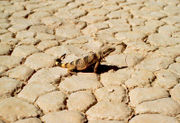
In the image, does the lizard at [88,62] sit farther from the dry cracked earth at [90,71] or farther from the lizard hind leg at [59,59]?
the lizard hind leg at [59,59]

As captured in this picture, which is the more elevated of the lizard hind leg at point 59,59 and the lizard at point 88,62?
the lizard at point 88,62

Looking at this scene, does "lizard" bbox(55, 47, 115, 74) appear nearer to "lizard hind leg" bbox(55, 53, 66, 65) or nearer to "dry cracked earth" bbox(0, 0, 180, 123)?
"dry cracked earth" bbox(0, 0, 180, 123)

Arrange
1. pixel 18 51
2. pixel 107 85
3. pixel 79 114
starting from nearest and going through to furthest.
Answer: pixel 79 114
pixel 107 85
pixel 18 51

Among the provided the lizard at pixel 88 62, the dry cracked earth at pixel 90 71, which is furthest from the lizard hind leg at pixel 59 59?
the lizard at pixel 88 62

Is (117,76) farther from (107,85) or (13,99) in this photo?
(13,99)

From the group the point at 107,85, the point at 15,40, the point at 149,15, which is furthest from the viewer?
the point at 149,15

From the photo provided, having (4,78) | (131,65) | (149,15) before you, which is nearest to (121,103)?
(131,65)

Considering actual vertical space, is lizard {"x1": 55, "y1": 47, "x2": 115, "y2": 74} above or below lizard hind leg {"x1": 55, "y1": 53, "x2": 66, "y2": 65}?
above

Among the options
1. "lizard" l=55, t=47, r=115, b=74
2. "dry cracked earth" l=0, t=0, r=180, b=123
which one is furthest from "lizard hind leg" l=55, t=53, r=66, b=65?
"lizard" l=55, t=47, r=115, b=74

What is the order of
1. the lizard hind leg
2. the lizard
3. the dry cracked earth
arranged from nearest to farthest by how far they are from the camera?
1. the dry cracked earth
2. the lizard
3. the lizard hind leg
